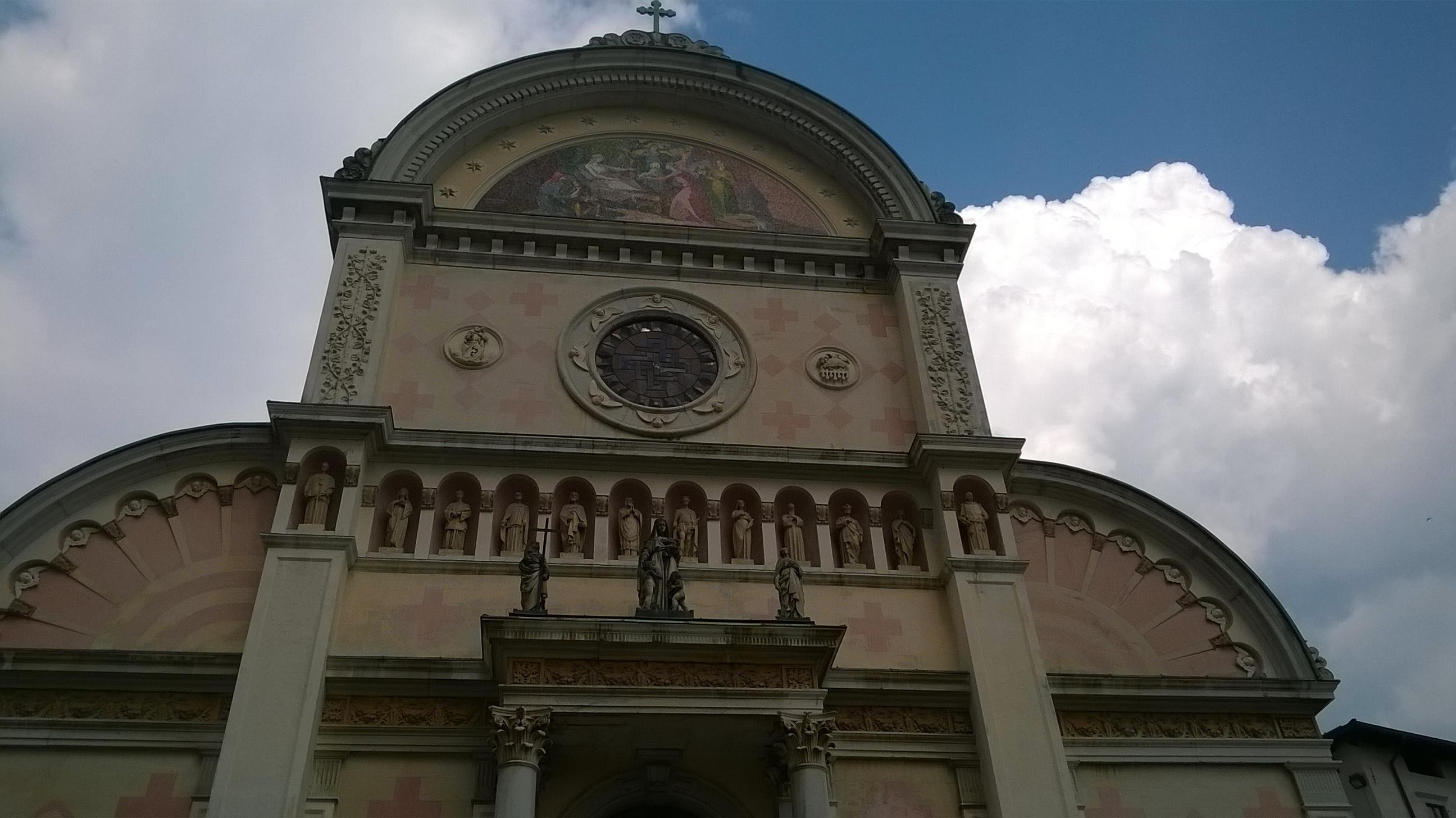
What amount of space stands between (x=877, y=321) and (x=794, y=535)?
4.70 m

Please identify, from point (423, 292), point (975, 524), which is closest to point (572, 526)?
point (423, 292)

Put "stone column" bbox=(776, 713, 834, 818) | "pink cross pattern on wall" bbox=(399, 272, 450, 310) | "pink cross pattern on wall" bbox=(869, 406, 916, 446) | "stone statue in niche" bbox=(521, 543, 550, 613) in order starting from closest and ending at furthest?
1. "stone column" bbox=(776, 713, 834, 818)
2. "stone statue in niche" bbox=(521, 543, 550, 613)
3. "pink cross pattern on wall" bbox=(869, 406, 916, 446)
4. "pink cross pattern on wall" bbox=(399, 272, 450, 310)

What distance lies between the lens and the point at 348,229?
17812 mm

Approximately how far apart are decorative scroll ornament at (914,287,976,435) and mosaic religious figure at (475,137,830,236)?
99.1 inches

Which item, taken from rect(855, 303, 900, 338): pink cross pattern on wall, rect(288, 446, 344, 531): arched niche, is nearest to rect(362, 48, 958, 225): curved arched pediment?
rect(855, 303, 900, 338): pink cross pattern on wall

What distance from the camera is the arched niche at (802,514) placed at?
51.4 ft

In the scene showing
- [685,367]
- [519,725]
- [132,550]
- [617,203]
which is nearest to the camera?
[519,725]

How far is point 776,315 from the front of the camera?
60.4 ft

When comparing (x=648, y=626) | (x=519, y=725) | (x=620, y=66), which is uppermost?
(x=620, y=66)

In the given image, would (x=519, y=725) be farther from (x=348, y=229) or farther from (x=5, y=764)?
(x=348, y=229)

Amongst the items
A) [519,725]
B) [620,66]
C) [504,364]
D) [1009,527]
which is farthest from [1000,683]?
[620,66]

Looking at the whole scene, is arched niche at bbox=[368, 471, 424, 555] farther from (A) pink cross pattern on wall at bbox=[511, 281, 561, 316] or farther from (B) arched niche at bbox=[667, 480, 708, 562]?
(A) pink cross pattern on wall at bbox=[511, 281, 561, 316]

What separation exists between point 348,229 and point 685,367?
5910mm

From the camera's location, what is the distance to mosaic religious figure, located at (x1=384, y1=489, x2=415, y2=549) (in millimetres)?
14898
